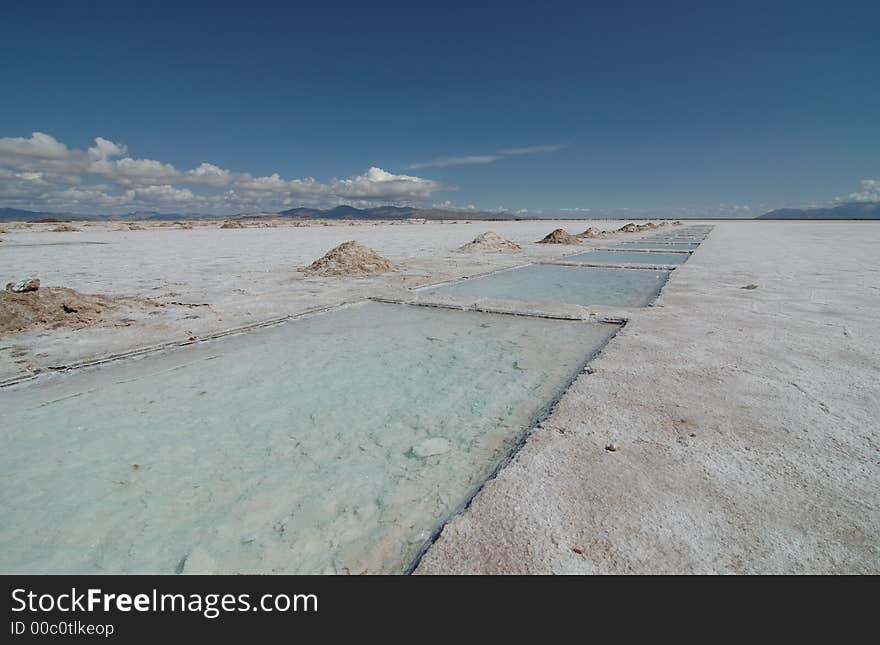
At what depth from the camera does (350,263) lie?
11.7 meters

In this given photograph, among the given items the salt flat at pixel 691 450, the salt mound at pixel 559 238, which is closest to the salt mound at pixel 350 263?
the salt flat at pixel 691 450

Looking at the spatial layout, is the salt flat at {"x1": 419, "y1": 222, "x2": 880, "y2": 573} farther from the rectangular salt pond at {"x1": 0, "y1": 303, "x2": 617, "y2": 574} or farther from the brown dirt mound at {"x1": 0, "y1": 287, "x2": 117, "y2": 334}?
the brown dirt mound at {"x1": 0, "y1": 287, "x2": 117, "y2": 334}

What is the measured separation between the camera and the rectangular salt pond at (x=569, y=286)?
848 cm

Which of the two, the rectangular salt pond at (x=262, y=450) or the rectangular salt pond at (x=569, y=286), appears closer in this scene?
the rectangular salt pond at (x=262, y=450)

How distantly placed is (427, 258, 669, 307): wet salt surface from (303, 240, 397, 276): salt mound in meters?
2.78

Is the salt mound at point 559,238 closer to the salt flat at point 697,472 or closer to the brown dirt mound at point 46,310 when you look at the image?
the salt flat at point 697,472

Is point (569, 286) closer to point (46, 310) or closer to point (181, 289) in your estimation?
point (181, 289)

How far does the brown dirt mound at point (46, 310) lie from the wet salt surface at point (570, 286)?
6040 millimetres

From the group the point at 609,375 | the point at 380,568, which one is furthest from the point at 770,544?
the point at 609,375

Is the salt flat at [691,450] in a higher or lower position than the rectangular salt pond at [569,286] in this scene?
higher

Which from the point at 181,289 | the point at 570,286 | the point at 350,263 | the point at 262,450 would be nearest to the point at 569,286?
the point at 570,286

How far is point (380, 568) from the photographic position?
1.90 metres

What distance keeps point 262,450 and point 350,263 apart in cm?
909
